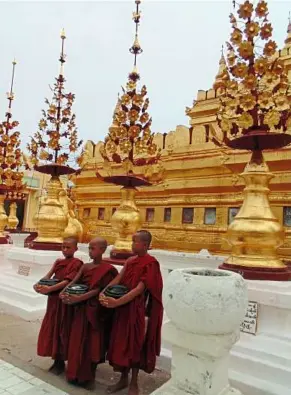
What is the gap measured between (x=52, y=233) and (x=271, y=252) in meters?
4.40

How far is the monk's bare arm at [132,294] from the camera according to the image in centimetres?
320

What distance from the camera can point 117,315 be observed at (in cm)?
343

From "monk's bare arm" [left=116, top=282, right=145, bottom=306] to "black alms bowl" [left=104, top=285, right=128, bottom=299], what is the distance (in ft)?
0.13

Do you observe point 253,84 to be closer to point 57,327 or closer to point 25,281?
point 57,327

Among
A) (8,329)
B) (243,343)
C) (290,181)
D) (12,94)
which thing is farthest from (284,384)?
(12,94)

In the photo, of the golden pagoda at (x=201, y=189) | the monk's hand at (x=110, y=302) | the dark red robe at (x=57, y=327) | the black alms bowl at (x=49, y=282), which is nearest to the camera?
the monk's hand at (x=110, y=302)

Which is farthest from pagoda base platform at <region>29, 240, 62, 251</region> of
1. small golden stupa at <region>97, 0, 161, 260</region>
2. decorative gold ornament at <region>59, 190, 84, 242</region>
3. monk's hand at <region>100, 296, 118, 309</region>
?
monk's hand at <region>100, 296, 118, 309</region>

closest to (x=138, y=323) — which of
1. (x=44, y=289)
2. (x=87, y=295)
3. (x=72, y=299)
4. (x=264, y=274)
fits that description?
(x=87, y=295)

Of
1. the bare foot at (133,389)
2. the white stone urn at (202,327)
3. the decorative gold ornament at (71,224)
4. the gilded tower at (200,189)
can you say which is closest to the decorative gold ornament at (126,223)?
Answer: the gilded tower at (200,189)

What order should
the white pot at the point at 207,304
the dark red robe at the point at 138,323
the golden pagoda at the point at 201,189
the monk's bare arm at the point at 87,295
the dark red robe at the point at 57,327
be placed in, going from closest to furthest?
the white pot at the point at 207,304 < the dark red robe at the point at 138,323 < the monk's bare arm at the point at 87,295 < the dark red robe at the point at 57,327 < the golden pagoda at the point at 201,189

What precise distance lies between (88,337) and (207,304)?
5.02 feet

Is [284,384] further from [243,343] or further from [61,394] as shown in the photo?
[61,394]

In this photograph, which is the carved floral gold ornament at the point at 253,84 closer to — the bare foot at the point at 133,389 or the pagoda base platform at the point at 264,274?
the pagoda base platform at the point at 264,274

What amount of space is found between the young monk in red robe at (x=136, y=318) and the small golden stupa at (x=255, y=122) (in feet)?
3.79
